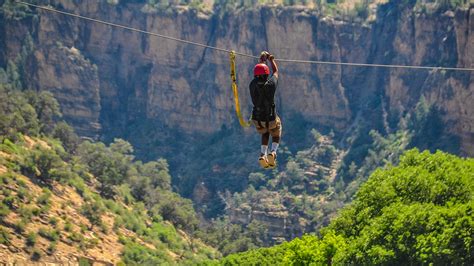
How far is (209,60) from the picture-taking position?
17775 cm

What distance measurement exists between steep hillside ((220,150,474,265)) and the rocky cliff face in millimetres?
79461

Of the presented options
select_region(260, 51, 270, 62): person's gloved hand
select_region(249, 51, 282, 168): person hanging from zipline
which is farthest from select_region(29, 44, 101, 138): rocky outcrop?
select_region(260, 51, 270, 62): person's gloved hand

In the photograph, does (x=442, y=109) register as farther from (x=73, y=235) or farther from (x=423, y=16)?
(x=73, y=235)

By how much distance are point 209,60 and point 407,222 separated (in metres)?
109

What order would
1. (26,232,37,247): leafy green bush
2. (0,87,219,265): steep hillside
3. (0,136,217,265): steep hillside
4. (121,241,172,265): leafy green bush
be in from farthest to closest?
(121,241,172,265): leafy green bush → (0,87,219,265): steep hillside → (0,136,217,265): steep hillside → (26,232,37,247): leafy green bush

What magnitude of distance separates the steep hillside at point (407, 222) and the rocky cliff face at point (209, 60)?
79461 millimetres

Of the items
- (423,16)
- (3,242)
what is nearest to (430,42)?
(423,16)

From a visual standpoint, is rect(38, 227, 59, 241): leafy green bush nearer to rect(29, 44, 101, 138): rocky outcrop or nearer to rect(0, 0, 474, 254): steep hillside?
rect(0, 0, 474, 254): steep hillside

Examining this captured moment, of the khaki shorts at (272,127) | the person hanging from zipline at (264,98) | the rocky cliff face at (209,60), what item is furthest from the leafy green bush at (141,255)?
the person hanging from zipline at (264,98)

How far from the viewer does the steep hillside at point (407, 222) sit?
218ft

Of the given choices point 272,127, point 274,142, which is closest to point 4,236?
point 274,142

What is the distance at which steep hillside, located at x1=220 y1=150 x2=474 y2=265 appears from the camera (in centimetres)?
6656

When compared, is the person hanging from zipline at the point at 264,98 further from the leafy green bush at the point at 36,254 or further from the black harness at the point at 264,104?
the leafy green bush at the point at 36,254

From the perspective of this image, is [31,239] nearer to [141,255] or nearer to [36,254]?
[36,254]
